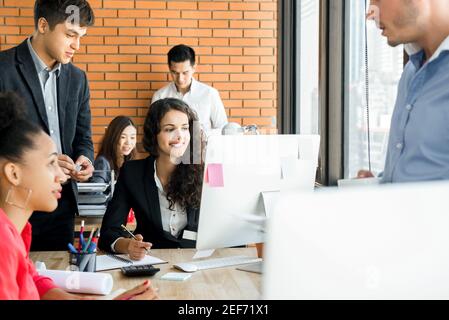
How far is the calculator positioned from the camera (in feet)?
6.02

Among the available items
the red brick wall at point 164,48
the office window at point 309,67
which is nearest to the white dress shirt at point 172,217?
the office window at point 309,67

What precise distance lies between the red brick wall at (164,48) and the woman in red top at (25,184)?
12.4ft

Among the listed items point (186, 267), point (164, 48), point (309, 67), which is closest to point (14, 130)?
point (186, 267)

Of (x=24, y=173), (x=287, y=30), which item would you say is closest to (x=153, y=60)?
(x=287, y=30)

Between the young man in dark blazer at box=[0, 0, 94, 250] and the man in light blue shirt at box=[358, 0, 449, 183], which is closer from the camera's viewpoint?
the man in light blue shirt at box=[358, 0, 449, 183]

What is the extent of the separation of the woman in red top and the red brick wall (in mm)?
3786

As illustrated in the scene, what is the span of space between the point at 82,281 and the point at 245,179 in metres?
0.58

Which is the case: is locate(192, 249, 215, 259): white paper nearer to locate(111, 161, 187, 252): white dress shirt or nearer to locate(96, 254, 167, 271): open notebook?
locate(96, 254, 167, 271): open notebook

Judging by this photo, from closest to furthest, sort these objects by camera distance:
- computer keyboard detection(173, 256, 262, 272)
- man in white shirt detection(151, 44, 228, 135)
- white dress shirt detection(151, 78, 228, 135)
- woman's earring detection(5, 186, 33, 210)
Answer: woman's earring detection(5, 186, 33, 210)
computer keyboard detection(173, 256, 262, 272)
man in white shirt detection(151, 44, 228, 135)
white dress shirt detection(151, 78, 228, 135)

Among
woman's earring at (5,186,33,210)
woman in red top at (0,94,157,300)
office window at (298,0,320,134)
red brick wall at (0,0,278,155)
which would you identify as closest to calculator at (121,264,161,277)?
woman in red top at (0,94,157,300)

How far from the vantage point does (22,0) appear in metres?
5.32

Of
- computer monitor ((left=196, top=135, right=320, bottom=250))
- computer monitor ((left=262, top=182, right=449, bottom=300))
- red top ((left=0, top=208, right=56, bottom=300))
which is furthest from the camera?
computer monitor ((left=196, top=135, right=320, bottom=250))

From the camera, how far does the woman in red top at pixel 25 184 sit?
145cm
